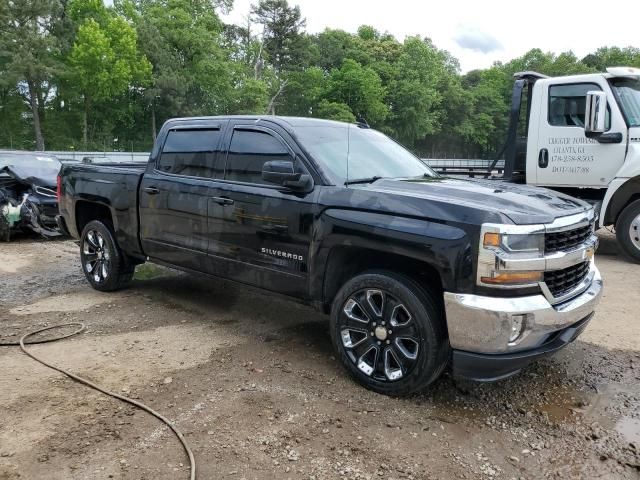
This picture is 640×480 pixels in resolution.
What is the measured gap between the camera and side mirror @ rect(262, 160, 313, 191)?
4012 mm

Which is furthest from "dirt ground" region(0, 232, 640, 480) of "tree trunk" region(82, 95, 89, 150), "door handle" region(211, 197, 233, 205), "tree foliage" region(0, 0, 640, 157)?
"tree trunk" region(82, 95, 89, 150)

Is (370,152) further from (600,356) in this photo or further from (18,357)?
(18,357)

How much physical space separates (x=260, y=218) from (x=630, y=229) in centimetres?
598

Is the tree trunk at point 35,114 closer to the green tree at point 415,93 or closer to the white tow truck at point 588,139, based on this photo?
the green tree at point 415,93

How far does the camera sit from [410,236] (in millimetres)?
3449

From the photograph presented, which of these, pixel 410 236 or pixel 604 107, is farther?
pixel 604 107

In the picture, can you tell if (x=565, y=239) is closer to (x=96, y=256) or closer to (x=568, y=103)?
(x=96, y=256)

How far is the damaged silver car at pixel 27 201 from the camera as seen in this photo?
967 cm

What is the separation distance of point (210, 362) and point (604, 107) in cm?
643

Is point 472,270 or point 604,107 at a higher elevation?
point 604,107

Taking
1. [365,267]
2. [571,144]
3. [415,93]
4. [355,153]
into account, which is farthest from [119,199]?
[415,93]

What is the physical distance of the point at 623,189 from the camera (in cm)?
781

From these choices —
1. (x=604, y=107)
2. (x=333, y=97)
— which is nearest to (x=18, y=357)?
(x=604, y=107)

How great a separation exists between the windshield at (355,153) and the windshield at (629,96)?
4381mm
